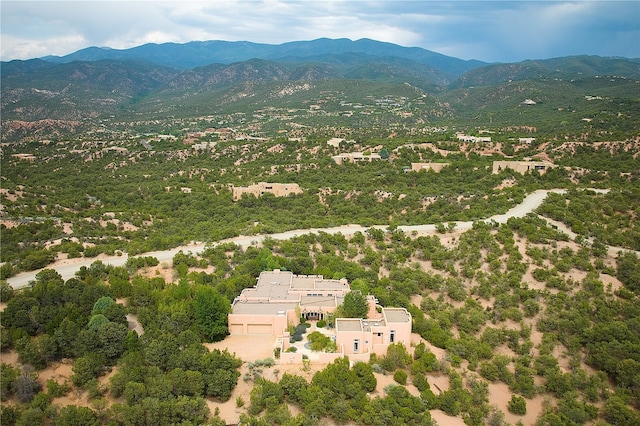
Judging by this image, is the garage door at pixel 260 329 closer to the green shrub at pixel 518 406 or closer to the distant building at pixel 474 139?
the green shrub at pixel 518 406

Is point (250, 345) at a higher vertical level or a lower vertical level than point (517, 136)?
lower

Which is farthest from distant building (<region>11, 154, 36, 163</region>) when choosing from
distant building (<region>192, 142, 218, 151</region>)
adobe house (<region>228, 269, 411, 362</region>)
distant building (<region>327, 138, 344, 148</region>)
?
adobe house (<region>228, 269, 411, 362</region>)

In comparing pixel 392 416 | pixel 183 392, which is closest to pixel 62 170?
pixel 183 392

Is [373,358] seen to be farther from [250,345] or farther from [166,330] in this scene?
[166,330]

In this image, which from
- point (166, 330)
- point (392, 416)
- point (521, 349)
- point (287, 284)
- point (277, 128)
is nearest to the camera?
point (392, 416)

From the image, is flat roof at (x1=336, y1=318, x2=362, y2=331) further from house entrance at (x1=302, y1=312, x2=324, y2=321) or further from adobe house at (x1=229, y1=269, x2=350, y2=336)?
house entrance at (x1=302, y1=312, x2=324, y2=321)

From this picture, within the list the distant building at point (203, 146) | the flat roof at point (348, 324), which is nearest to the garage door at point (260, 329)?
the flat roof at point (348, 324)

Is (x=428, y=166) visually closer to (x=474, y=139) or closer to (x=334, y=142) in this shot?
(x=474, y=139)
